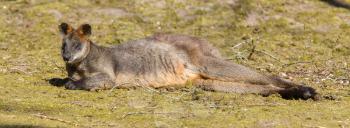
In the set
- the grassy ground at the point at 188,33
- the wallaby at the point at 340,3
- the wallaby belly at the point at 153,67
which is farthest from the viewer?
the wallaby at the point at 340,3

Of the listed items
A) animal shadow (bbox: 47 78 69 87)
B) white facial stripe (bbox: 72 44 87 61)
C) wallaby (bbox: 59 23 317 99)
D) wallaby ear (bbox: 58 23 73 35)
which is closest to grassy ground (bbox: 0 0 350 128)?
animal shadow (bbox: 47 78 69 87)

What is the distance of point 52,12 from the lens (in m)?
14.6

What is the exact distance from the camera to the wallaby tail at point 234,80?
32.6 feet

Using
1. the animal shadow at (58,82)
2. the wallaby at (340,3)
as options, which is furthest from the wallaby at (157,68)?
the wallaby at (340,3)

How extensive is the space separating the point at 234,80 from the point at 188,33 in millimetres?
3833

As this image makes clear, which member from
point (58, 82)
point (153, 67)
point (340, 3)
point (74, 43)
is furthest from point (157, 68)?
point (340, 3)

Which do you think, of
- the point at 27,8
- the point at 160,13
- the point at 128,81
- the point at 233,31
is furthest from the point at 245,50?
the point at 27,8

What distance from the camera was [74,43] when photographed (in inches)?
394

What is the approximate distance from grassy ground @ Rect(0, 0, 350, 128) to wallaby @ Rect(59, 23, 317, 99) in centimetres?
19

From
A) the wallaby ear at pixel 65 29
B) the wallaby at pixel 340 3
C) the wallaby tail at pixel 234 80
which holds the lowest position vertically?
the wallaby tail at pixel 234 80

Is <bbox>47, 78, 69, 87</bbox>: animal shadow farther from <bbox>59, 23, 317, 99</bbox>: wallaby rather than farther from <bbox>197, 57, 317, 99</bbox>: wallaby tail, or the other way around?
<bbox>197, 57, 317, 99</bbox>: wallaby tail

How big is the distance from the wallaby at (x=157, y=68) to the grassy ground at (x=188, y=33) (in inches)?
7.6

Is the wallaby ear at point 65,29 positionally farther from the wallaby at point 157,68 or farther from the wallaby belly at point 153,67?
the wallaby belly at point 153,67

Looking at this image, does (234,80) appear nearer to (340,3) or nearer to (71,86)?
(71,86)
